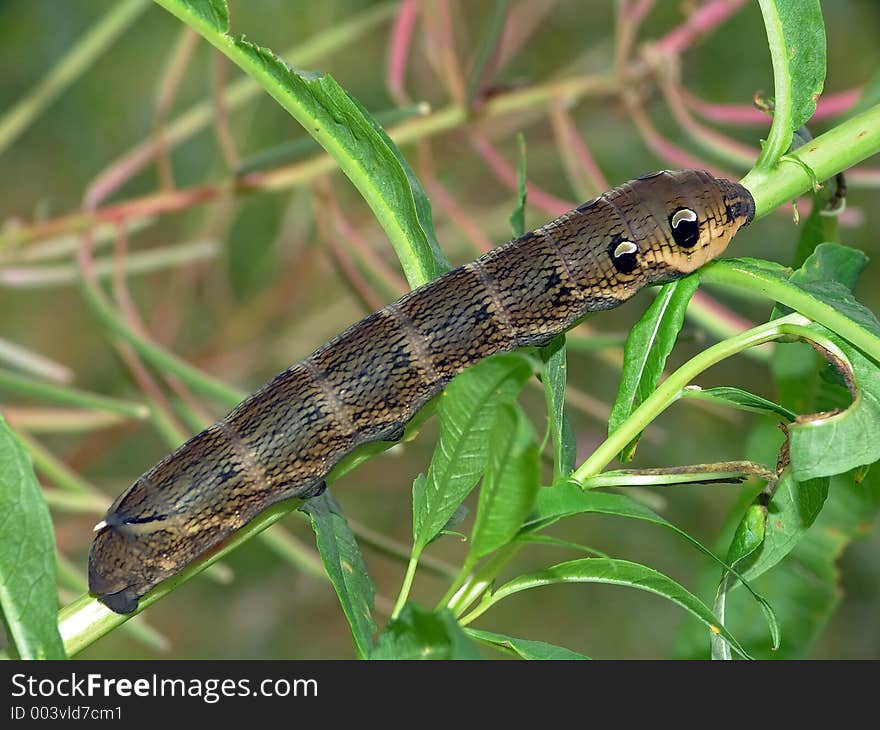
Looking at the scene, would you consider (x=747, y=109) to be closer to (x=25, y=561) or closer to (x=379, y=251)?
(x=379, y=251)

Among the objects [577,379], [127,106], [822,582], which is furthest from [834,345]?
[127,106]

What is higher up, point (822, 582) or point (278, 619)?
point (278, 619)

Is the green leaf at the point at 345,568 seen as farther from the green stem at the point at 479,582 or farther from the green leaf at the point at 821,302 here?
the green leaf at the point at 821,302

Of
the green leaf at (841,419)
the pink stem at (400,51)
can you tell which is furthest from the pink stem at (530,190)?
the green leaf at (841,419)

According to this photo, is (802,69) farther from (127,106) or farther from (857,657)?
(857,657)

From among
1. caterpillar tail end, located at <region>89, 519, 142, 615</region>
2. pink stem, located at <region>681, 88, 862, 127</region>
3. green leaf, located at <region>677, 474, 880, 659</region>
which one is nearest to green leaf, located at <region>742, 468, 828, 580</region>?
green leaf, located at <region>677, 474, 880, 659</region>

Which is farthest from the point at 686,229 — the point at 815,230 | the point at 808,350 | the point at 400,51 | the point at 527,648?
the point at 400,51
